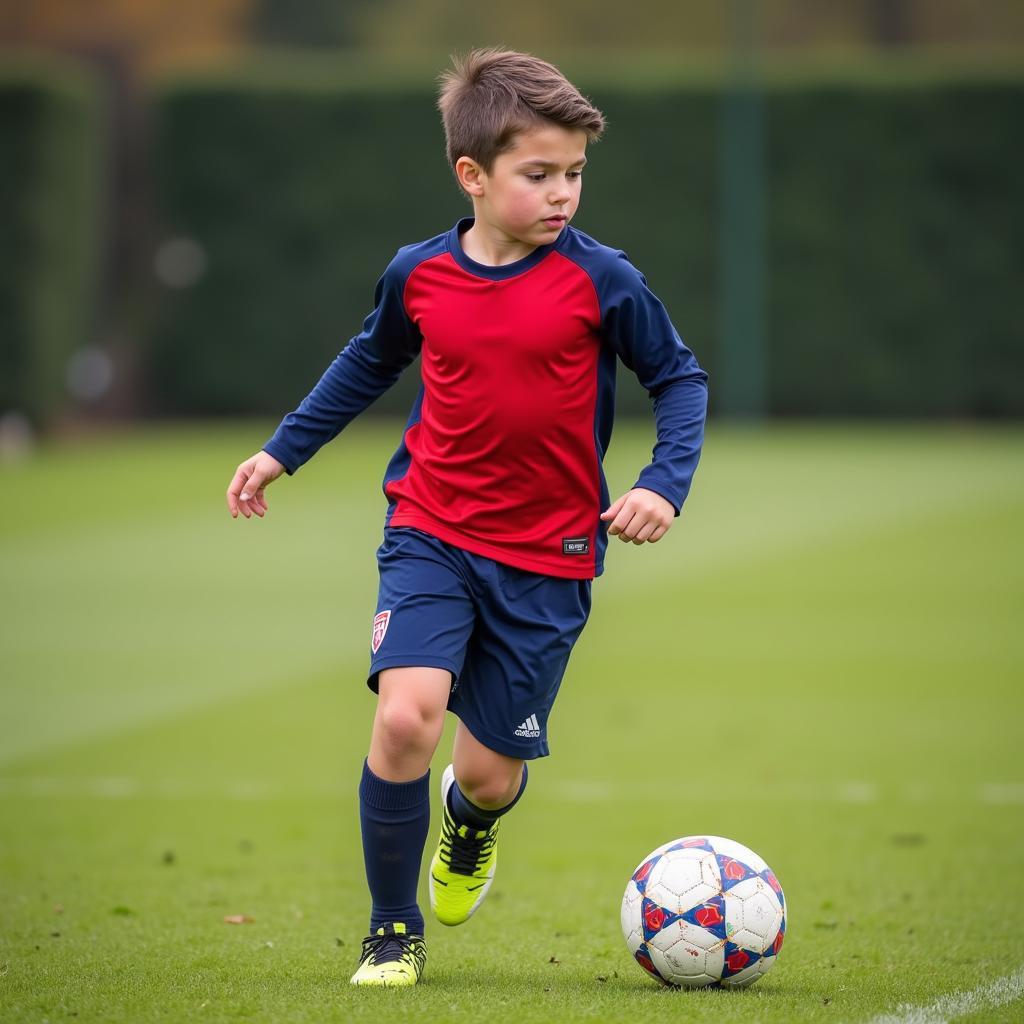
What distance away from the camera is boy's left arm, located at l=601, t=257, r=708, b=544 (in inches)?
166

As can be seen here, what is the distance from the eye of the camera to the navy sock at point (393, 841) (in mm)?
4164

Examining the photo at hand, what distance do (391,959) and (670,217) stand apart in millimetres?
22767

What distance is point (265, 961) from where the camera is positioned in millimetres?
4344

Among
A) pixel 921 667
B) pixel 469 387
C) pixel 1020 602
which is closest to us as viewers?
pixel 469 387

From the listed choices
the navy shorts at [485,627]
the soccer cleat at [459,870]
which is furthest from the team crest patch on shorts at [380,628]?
the soccer cleat at [459,870]

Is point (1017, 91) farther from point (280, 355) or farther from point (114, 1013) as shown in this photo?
point (114, 1013)

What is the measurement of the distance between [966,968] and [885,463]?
657 inches

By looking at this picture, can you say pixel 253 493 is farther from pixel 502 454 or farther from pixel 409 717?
pixel 409 717

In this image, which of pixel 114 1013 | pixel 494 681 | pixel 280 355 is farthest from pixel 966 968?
pixel 280 355

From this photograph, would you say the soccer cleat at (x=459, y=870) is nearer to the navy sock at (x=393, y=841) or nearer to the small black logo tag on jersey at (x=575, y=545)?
the navy sock at (x=393, y=841)

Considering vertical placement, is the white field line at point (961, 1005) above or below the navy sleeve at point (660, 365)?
below

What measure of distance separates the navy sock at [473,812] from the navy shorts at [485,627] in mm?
249

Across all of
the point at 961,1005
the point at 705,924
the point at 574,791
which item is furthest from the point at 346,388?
the point at 574,791

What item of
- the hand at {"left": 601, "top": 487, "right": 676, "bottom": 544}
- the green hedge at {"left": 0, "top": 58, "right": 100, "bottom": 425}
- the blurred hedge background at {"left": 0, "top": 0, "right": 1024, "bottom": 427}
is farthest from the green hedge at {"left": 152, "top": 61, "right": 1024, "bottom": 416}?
the hand at {"left": 601, "top": 487, "right": 676, "bottom": 544}
